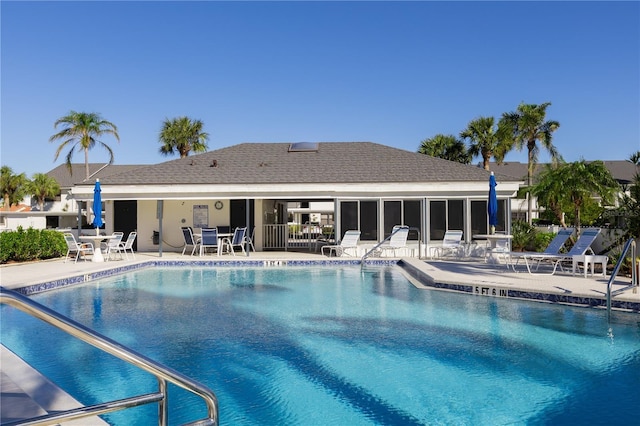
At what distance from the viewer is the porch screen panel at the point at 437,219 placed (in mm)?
19816

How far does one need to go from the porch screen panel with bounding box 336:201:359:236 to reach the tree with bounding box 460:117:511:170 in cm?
1960

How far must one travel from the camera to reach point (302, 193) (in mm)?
→ 19984

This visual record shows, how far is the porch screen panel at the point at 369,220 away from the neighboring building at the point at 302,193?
0.04 meters

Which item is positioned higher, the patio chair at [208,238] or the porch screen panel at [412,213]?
the porch screen panel at [412,213]

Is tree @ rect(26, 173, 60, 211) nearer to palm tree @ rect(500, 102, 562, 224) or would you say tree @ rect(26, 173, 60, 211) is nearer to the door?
the door

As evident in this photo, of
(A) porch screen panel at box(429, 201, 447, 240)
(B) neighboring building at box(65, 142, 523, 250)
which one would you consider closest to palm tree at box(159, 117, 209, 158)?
(B) neighboring building at box(65, 142, 523, 250)

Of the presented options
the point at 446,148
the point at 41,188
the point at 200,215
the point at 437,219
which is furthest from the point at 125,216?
the point at 41,188

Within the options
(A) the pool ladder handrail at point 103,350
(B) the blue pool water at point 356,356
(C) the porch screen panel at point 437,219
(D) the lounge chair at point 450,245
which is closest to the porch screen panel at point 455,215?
(C) the porch screen panel at point 437,219

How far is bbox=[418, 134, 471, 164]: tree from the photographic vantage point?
37875 millimetres

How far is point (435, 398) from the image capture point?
5.23m

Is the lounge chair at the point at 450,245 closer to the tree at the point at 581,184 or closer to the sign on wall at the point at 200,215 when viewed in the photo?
the tree at the point at 581,184

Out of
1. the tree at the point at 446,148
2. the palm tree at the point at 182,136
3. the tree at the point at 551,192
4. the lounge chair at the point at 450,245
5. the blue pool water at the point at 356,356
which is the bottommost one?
the blue pool water at the point at 356,356

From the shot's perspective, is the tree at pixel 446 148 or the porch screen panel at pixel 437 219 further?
the tree at pixel 446 148

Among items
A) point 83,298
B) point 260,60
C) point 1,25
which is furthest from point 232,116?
point 83,298
